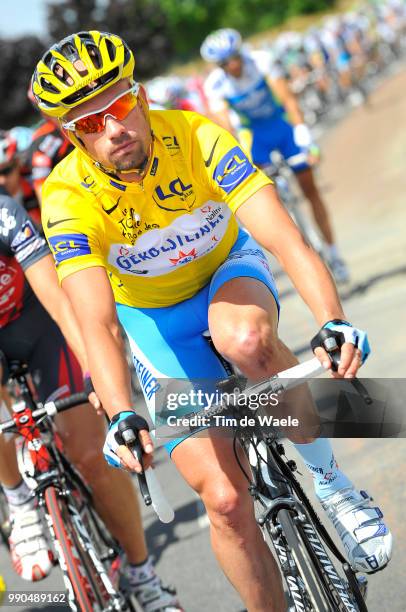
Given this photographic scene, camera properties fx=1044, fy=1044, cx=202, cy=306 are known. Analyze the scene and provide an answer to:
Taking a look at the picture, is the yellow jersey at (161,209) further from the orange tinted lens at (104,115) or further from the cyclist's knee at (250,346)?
the cyclist's knee at (250,346)

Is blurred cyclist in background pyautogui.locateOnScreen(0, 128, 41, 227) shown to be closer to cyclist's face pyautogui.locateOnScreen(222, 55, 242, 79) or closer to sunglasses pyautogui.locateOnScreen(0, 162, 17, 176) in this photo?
sunglasses pyautogui.locateOnScreen(0, 162, 17, 176)

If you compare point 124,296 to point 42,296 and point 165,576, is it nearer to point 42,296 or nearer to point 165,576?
point 42,296

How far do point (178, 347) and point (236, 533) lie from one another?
0.89m

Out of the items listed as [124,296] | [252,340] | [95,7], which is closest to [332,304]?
[252,340]

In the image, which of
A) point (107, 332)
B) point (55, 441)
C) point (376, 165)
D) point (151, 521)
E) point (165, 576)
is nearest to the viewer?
point (107, 332)

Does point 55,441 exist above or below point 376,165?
below

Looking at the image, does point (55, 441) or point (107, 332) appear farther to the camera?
point (55, 441)

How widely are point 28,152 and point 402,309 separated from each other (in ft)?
11.5

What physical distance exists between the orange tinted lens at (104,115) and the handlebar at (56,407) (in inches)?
44.3

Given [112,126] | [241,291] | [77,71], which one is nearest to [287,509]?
[241,291]

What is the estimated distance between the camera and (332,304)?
364cm

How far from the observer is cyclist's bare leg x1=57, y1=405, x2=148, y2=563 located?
5098 millimetres

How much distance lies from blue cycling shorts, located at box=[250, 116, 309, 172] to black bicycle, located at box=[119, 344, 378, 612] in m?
6.90

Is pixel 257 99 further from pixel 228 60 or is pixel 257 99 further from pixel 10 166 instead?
pixel 10 166
